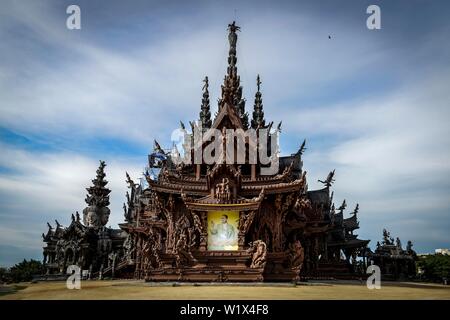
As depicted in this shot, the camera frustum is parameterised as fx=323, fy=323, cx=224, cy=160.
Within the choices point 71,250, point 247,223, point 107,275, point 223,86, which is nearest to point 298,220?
point 247,223

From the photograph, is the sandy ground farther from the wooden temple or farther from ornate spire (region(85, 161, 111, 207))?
ornate spire (region(85, 161, 111, 207))

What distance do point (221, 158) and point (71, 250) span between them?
24330 millimetres

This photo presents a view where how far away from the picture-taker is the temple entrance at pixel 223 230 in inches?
921

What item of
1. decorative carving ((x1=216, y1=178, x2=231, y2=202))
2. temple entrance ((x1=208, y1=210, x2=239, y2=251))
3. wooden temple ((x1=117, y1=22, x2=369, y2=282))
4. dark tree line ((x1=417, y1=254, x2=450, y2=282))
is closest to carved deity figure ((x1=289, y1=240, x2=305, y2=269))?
wooden temple ((x1=117, y1=22, x2=369, y2=282))

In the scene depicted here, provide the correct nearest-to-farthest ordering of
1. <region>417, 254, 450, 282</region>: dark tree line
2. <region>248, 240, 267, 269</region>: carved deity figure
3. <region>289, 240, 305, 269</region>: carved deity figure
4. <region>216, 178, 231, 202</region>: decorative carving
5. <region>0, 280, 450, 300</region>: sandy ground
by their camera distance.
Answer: <region>0, 280, 450, 300</region>: sandy ground
<region>248, 240, 267, 269</region>: carved deity figure
<region>289, 240, 305, 269</region>: carved deity figure
<region>216, 178, 231, 202</region>: decorative carving
<region>417, 254, 450, 282</region>: dark tree line

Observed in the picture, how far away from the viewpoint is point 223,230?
2380 cm

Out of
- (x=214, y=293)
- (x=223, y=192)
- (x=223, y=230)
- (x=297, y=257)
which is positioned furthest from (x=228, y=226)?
(x=214, y=293)

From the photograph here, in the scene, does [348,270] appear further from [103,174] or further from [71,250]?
[103,174]

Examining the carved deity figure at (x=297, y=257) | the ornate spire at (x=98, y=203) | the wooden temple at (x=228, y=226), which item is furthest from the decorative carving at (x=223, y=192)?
the ornate spire at (x=98, y=203)

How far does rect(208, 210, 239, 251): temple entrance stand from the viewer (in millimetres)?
23391

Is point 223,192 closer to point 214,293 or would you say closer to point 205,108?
point 214,293

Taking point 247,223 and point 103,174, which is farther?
point 103,174

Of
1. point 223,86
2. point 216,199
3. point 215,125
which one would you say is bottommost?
point 216,199

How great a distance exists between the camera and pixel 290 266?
22688mm
